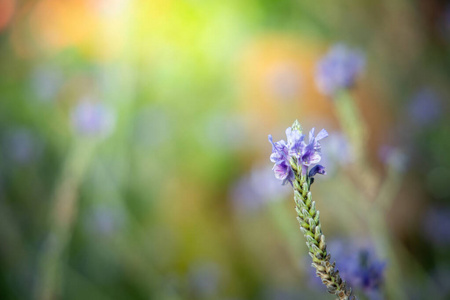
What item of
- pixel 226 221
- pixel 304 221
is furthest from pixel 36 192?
pixel 304 221

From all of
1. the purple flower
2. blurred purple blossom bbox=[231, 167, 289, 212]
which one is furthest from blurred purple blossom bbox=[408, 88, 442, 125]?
the purple flower

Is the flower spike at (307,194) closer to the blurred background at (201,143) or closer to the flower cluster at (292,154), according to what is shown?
the flower cluster at (292,154)

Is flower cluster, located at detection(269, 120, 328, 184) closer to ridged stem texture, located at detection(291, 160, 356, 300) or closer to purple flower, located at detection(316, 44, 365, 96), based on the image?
ridged stem texture, located at detection(291, 160, 356, 300)

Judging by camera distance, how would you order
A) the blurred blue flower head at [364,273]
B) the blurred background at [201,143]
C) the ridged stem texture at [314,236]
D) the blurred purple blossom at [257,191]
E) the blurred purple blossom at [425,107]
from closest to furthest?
the ridged stem texture at [314,236]
the blurred blue flower head at [364,273]
the blurred purple blossom at [257,191]
the blurred background at [201,143]
the blurred purple blossom at [425,107]

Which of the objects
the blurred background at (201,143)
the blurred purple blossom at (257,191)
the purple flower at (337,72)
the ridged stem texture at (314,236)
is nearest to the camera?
the ridged stem texture at (314,236)

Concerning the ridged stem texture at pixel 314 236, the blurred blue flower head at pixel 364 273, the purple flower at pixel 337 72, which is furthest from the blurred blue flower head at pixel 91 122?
the ridged stem texture at pixel 314 236

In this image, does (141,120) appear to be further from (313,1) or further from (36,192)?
(313,1)

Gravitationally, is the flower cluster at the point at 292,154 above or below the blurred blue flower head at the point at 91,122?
below
